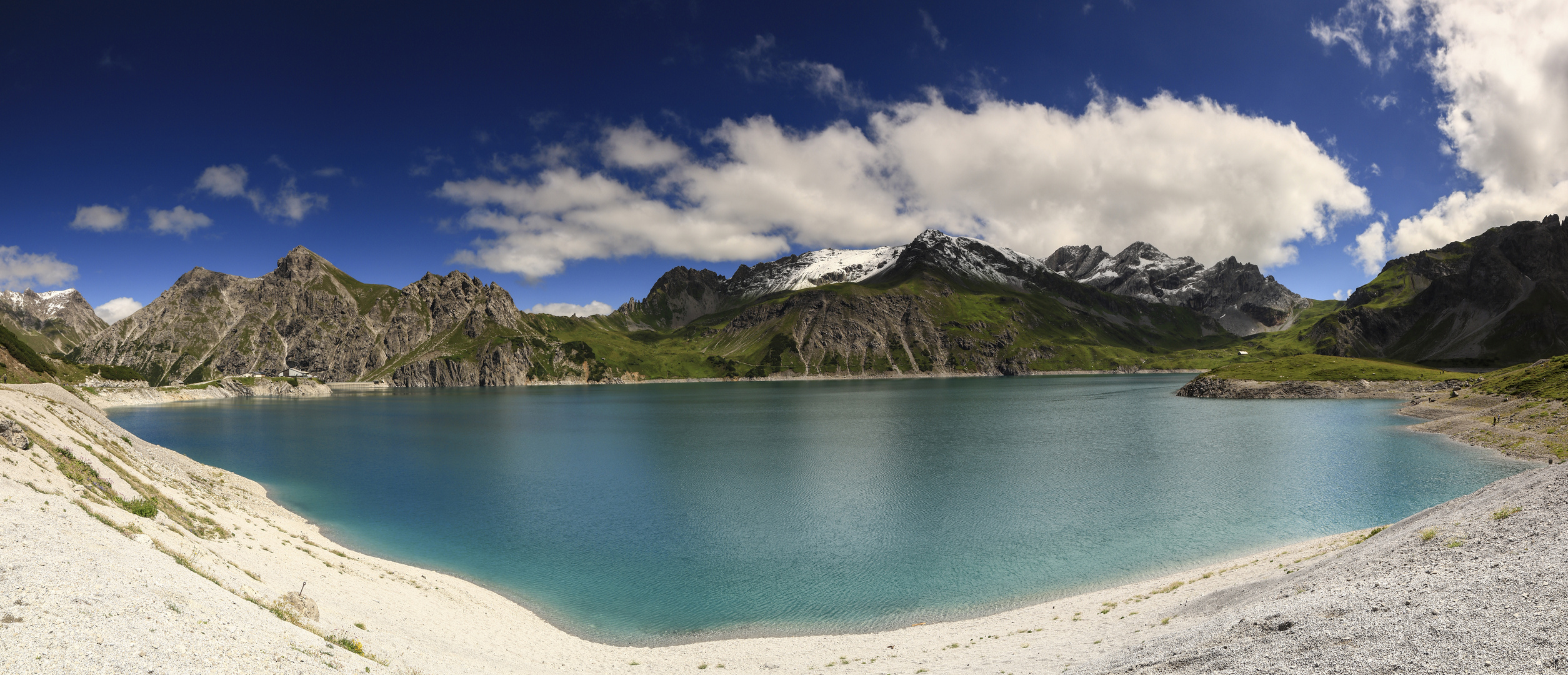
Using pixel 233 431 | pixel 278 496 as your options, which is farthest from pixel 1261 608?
pixel 233 431

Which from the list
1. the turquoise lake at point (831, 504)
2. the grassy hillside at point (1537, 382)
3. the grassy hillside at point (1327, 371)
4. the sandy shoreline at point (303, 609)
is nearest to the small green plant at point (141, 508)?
the sandy shoreline at point (303, 609)

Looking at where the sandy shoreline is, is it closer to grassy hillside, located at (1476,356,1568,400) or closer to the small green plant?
the small green plant

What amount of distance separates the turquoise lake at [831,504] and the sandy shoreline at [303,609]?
339 cm

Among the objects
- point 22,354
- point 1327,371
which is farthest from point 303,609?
point 1327,371

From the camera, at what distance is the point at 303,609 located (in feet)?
64.4

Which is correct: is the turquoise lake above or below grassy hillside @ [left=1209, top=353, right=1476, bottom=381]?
below

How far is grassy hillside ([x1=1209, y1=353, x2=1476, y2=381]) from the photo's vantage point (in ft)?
523

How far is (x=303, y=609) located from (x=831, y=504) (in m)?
39.1

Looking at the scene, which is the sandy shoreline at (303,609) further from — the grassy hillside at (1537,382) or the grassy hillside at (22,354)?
the grassy hillside at (22,354)

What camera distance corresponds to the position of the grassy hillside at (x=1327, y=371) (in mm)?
159500

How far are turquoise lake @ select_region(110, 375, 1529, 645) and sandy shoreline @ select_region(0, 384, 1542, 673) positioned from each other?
11.1 ft

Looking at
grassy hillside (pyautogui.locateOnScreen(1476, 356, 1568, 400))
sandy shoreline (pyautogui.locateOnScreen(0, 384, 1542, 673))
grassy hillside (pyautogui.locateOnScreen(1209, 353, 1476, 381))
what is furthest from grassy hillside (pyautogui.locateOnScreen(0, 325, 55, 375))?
grassy hillside (pyautogui.locateOnScreen(1209, 353, 1476, 381))

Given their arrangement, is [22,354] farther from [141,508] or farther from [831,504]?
[831,504]

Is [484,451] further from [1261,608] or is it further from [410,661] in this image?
[1261,608]
